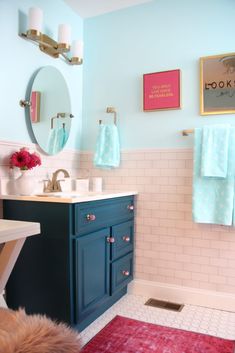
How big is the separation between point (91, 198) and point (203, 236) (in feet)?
3.36

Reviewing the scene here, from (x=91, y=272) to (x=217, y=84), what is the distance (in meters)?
1.68

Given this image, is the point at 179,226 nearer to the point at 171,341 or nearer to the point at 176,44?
the point at 171,341

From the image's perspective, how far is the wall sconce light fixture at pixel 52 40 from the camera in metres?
2.12

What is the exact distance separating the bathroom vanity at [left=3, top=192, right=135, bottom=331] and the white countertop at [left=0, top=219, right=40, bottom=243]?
38 cm

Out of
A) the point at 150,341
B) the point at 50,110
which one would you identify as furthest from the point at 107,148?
the point at 150,341

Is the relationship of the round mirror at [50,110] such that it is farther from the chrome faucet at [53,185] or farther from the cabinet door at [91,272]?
the cabinet door at [91,272]

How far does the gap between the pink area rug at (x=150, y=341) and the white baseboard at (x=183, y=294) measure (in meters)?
0.47

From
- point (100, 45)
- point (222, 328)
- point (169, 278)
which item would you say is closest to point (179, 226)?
point (169, 278)

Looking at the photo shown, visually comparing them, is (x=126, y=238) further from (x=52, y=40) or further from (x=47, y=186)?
(x=52, y=40)

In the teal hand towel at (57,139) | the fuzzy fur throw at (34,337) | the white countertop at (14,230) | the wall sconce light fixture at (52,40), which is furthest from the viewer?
the teal hand towel at (57,139)

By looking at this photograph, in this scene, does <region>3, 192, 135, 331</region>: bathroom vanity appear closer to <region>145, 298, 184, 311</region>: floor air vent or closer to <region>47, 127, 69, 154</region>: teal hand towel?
<region>145, 298, 184, 311</region>: floor air vent

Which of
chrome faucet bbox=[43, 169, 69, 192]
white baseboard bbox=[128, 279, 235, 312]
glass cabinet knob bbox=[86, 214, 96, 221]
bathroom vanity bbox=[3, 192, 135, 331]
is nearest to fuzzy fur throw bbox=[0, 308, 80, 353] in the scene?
bathroom vanity bbox=[3, 192, 135, 331]

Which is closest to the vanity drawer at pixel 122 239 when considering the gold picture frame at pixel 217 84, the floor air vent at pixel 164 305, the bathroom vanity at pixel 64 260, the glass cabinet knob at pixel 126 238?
the glass cabinet knob at pixel 126 238

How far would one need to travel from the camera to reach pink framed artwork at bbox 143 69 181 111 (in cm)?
251
